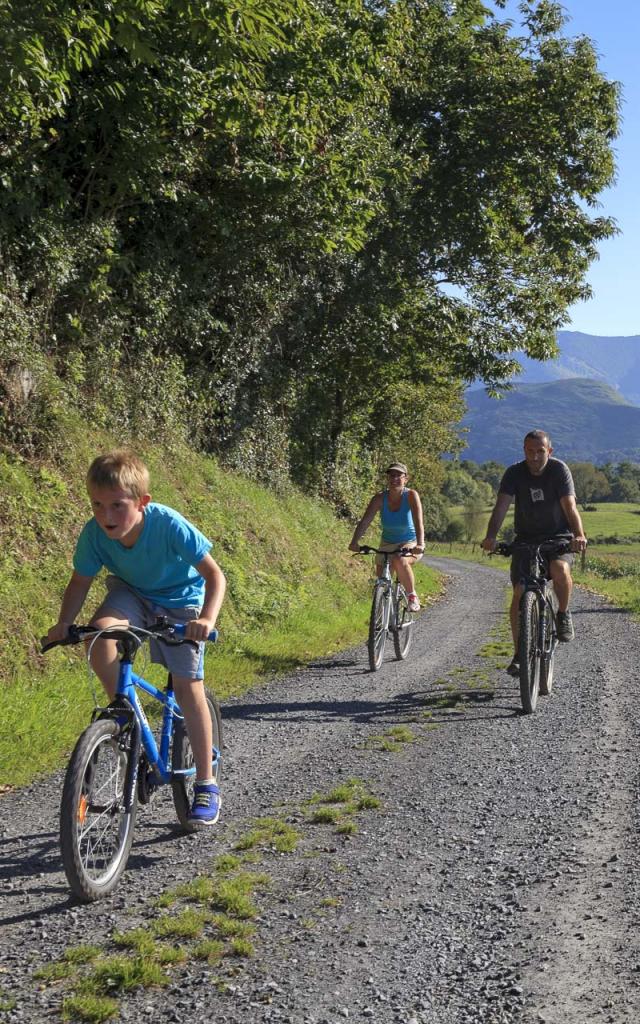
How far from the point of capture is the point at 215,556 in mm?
12969

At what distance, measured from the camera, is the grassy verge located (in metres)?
7.04

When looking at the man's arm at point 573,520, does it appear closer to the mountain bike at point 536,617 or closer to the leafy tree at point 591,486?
the mountain bike at point 536,617

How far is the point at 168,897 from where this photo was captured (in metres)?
3.82

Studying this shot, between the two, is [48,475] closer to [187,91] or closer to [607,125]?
[187,91]

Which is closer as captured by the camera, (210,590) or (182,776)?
(210,590)

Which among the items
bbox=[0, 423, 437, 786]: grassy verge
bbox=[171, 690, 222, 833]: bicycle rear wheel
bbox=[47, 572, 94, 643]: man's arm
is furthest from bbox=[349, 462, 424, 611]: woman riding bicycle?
bbox=[47, 572, 94, 643]: man's arm

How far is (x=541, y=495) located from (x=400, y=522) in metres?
2.49

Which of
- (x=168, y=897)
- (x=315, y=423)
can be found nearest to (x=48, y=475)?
(x=168, y=897)

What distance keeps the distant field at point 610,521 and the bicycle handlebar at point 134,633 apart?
349 feet

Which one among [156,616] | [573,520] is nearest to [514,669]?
[573,520]

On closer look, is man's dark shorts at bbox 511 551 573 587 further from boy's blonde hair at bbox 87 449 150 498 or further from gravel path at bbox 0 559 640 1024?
boy's blonde hair at bbox 87 449 150 498

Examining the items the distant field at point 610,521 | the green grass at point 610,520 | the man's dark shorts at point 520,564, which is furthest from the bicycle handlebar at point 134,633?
the distant field at point 610,521

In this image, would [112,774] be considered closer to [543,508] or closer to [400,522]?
[543,508]

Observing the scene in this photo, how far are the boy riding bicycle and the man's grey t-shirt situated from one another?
15.9 feet
